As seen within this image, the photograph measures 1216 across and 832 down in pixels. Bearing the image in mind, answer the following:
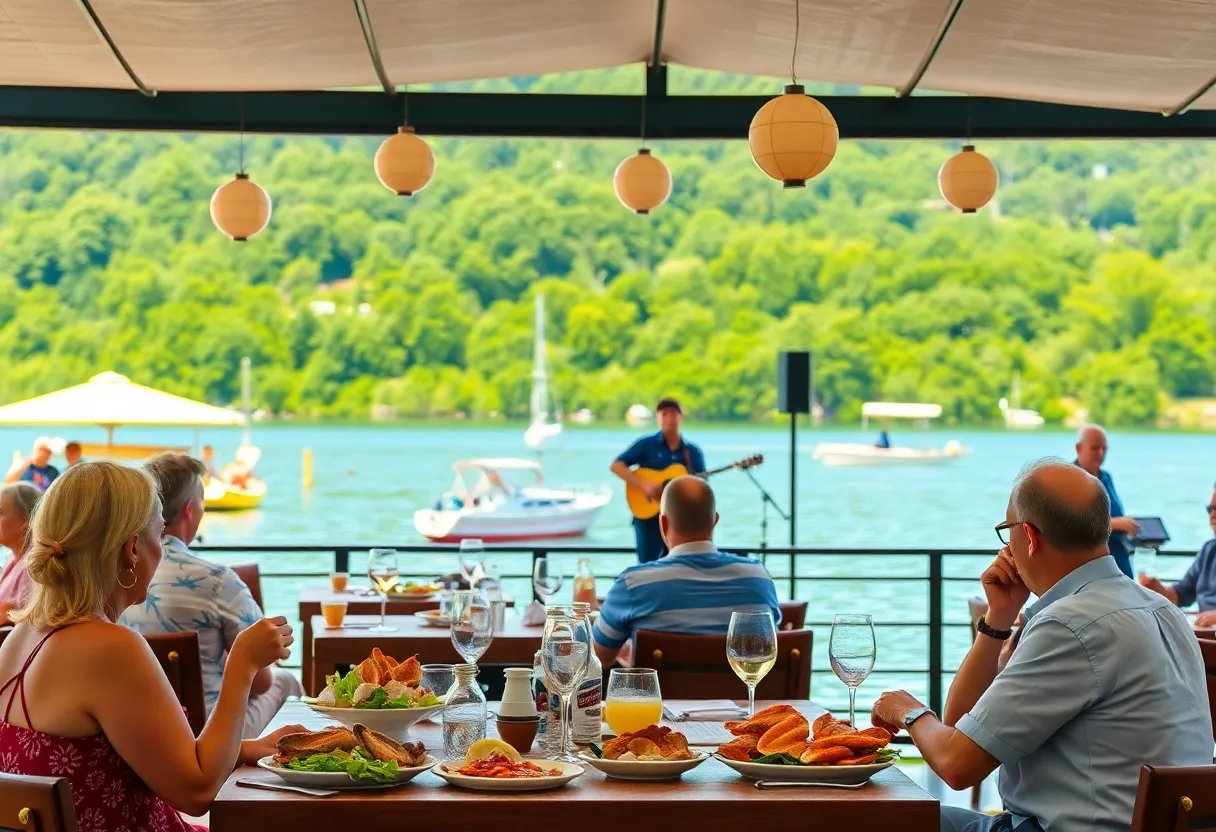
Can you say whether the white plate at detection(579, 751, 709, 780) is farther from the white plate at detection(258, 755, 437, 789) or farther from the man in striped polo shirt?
the man in striped polo shirt

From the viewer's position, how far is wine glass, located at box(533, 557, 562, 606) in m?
4.27

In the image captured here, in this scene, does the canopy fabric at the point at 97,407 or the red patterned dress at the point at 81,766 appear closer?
the red patterned dress at the point at 81,766

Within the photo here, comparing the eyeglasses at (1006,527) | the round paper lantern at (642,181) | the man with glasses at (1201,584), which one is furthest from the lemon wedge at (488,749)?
the round paper lantern at (642,181)

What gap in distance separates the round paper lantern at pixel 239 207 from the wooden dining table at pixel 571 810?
13.5 feet

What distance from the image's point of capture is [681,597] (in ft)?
12.6

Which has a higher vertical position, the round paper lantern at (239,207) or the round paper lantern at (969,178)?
the round paper lantern at (969,178)

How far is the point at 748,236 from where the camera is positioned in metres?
47.4

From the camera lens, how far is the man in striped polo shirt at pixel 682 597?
3812 mm

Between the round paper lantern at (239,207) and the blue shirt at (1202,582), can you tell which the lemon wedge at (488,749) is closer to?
the blue shirt at (1202,582)

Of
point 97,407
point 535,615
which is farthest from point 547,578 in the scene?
point 97,407

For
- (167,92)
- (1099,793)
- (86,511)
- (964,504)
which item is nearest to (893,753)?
(1099,793)

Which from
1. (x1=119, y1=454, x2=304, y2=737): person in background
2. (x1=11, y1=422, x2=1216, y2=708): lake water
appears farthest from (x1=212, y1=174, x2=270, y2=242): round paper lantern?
(x1=11, y1=422, x2=1216, y2=708): lake water

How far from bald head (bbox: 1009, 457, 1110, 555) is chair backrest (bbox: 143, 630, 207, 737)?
6.31 ft

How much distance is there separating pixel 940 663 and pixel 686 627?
2.81m
